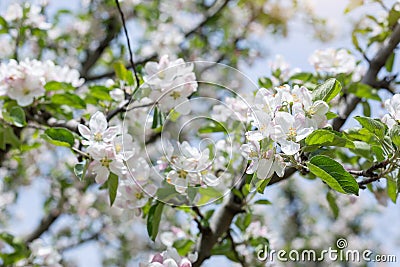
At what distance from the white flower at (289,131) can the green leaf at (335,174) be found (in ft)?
0.15

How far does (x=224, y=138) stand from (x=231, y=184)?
0.44 feet

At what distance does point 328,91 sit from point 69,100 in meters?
0.81

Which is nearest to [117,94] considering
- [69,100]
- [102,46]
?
[69,100]

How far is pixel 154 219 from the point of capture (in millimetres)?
1252

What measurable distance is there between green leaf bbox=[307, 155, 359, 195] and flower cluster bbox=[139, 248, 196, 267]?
37cm

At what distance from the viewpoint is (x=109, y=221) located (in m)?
3.64

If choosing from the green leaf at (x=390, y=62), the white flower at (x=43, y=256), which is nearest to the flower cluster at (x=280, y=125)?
the green leaf at (x=390, y=62)

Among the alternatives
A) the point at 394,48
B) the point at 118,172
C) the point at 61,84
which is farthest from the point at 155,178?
the point at 394,48

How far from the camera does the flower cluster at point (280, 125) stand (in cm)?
89

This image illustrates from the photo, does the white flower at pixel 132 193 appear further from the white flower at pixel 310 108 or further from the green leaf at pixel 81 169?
the white flower at pixel 310 108

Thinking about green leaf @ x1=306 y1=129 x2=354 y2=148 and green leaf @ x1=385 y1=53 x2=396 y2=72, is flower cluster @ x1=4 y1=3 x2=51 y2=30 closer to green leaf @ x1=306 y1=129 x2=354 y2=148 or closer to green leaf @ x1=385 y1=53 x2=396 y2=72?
green leaf @ x1=385 y1=53 x2=396 y2=72

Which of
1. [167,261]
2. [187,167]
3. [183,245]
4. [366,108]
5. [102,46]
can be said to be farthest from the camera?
[102,46]

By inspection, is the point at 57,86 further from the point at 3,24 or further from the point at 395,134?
the point at 395,134

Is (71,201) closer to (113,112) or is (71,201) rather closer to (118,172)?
(113,112)
